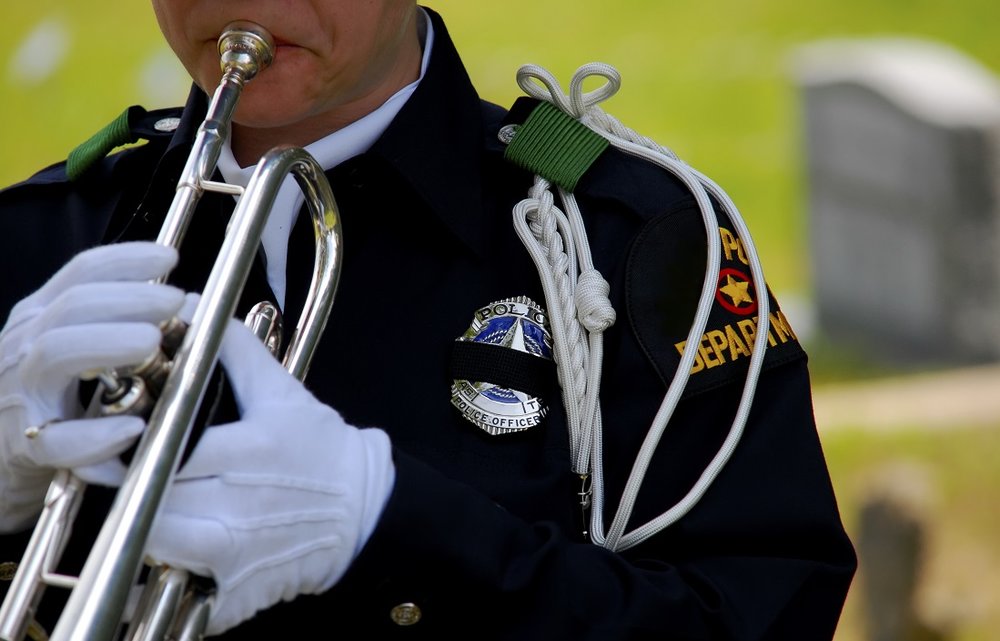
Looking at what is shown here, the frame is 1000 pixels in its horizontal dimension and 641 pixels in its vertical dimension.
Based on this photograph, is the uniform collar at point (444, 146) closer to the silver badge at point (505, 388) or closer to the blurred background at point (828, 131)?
the silver badge at point (505, 388)

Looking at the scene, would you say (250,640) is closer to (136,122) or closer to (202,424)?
(202,424)

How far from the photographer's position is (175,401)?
43.6 inches

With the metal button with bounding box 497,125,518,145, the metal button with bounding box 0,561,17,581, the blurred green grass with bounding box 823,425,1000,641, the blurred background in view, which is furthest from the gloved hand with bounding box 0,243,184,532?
the blurred background

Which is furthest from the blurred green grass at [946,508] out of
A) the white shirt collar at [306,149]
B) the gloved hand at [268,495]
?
the gloved hand at [268,495]

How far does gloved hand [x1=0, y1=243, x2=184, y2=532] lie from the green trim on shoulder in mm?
496

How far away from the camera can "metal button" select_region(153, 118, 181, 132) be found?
1.70 metres

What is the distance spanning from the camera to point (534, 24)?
3986 mm

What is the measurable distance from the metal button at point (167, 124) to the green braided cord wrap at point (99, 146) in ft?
0.10

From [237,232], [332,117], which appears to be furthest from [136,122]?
[237,232]

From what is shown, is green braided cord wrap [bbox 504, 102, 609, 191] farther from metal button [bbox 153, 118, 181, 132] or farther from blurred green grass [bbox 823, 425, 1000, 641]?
blurred green grass [bbox 823, 425, 1000, 641]

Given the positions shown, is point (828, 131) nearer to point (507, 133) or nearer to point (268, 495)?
point (507, 133)

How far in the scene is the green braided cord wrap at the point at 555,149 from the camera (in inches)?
60.7

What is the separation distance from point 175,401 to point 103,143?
27.7 inches

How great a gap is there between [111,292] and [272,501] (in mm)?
200
